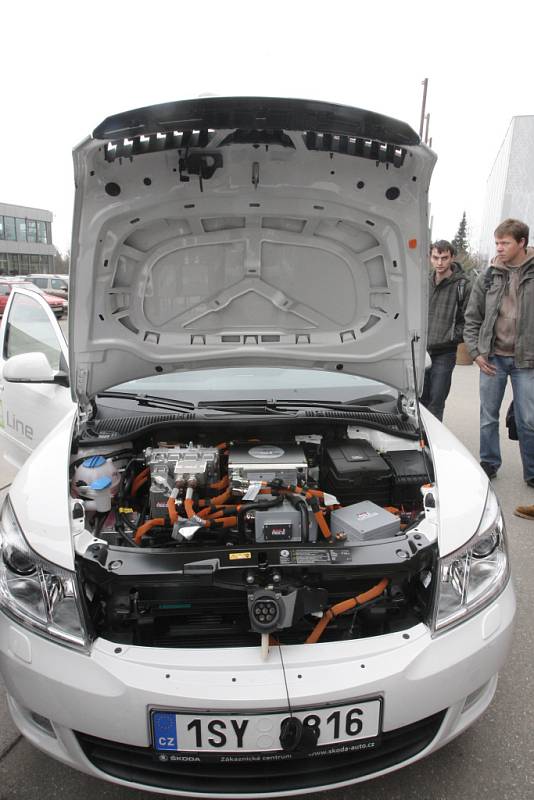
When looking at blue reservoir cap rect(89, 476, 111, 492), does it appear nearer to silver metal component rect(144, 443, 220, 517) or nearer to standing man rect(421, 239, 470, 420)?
silver metal component rect(144, 443, 220, 517)

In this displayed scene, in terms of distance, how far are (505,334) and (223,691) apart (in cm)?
339

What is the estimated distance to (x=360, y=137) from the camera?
5.73 feet

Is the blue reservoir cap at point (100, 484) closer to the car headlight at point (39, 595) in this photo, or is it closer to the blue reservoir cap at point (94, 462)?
the blue reservoir cap at point (94, 462)

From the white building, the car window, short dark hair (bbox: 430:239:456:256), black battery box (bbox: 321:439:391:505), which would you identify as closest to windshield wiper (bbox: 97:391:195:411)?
black battery box (bbox: 321:439:391:505)

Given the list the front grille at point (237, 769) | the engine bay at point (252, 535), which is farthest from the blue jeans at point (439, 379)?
the front grille at point (237, 769)

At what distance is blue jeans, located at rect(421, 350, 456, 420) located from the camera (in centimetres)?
448

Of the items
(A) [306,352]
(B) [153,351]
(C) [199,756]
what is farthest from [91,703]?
(A) [306,352]

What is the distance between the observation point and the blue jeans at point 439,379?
448cm

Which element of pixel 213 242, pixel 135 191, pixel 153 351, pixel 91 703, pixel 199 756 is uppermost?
pixel 135 191

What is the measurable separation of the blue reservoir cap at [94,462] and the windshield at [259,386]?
563 mm

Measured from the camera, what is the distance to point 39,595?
1.48m

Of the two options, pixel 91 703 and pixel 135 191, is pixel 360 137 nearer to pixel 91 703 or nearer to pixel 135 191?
pixel 135 191

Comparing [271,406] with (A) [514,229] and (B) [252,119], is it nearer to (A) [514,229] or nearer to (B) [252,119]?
(B) [252,119]

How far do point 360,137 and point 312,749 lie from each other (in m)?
1.84
